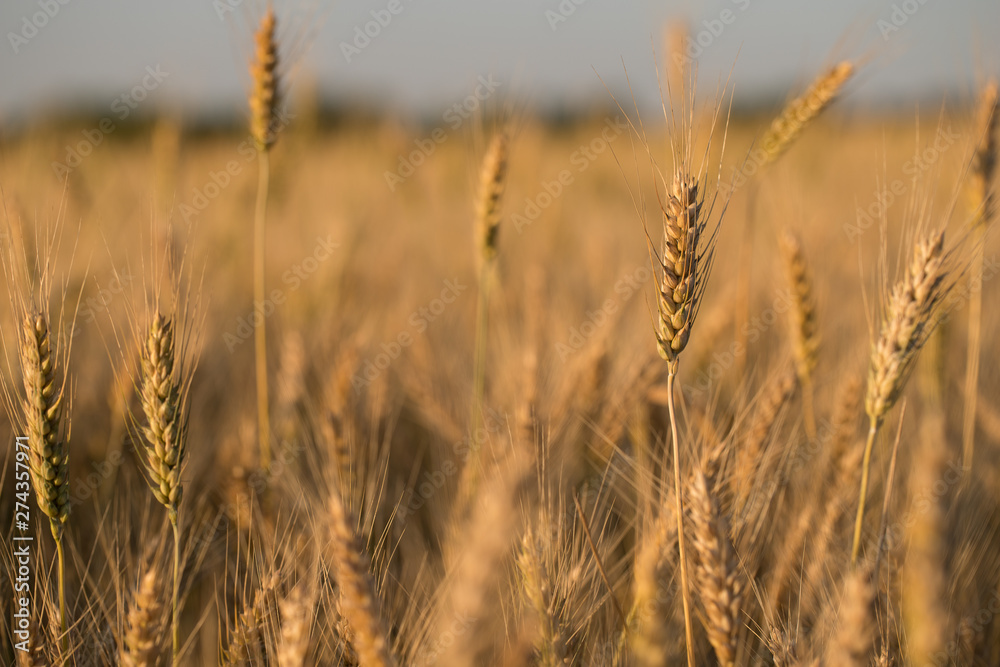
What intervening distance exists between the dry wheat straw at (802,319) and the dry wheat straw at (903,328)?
0.68 metres

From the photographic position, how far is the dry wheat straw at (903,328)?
3.85ft

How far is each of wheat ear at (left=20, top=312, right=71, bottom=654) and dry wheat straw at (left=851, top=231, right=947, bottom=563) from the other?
1600mm

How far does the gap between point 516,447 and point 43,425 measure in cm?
94

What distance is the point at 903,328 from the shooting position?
3.87ft

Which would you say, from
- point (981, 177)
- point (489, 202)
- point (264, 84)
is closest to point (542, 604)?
point (489, 202)

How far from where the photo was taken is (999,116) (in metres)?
1.75

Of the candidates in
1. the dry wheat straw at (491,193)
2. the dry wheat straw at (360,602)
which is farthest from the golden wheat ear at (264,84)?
the dry wheat straw at (360,602)

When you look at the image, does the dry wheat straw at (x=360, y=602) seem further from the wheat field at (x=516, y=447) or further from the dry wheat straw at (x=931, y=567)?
the dry wheat straw at (x=931, y=567)

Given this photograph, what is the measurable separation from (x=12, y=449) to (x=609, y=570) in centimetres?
195

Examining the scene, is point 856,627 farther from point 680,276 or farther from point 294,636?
point 294,636

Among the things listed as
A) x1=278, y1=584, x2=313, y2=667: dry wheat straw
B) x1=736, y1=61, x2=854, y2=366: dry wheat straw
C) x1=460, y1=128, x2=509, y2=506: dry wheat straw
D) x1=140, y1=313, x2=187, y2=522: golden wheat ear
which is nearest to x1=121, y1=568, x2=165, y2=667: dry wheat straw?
x1=140, y1=313, x2=187, y2=522: golden wheat ear

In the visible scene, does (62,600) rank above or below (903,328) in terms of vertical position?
below

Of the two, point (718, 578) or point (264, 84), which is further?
point (264, 84)

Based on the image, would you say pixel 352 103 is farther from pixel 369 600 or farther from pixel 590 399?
pixel 369 600
